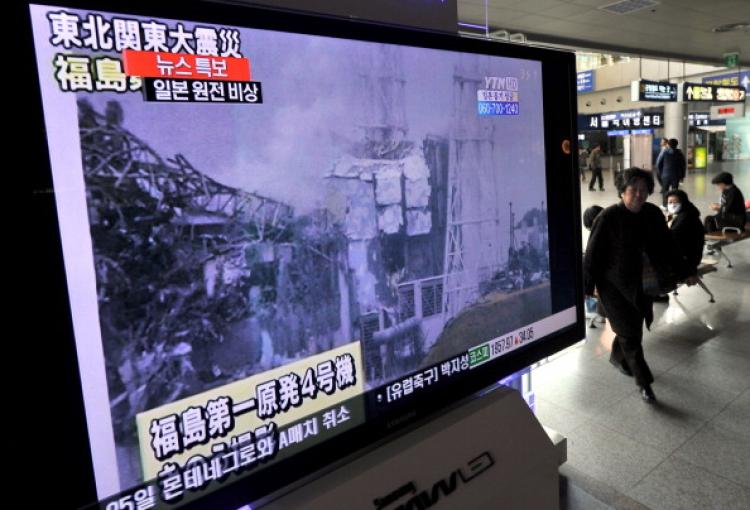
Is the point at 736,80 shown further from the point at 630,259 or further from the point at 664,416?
the point at 664,416

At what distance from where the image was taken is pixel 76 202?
0.79m

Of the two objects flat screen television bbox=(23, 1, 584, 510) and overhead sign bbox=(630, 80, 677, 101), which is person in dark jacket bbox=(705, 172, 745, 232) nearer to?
overhead sign bbox=(630, 80, 677, 101)

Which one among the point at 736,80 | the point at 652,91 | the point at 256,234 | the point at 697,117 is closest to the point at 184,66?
the point at 256,234

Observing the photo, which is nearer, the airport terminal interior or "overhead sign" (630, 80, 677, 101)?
the airport terminal interior

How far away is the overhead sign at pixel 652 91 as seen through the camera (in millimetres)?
10742

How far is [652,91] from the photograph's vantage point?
36.1ft

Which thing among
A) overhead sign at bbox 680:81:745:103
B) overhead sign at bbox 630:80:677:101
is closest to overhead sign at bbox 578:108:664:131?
overhead sign at bbox 680:81:745:103

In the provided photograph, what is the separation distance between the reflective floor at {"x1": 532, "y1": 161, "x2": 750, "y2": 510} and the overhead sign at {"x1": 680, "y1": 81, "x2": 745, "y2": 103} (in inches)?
314

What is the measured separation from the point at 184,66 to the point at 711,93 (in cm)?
1426

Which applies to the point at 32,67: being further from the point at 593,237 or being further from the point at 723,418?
the point at 723,418

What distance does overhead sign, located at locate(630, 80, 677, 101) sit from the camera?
10742mm

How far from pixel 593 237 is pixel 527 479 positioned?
2414mm

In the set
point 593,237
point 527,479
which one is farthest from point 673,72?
point 527,479

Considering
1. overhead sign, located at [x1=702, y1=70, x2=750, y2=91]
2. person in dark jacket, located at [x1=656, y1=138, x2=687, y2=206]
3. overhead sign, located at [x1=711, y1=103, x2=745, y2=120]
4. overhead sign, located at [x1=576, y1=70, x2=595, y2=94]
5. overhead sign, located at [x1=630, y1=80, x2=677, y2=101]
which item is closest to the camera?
person in dark jacket, located at [x1=656, y1=138, x2=687, y2=206]
